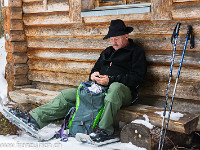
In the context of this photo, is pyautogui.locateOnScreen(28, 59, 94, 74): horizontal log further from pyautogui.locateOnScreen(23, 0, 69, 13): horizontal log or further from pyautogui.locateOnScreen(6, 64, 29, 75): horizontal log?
pyautogui.locateOnScreen(23, 0, 69, 13): horizontal log

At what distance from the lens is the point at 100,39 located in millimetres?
4930

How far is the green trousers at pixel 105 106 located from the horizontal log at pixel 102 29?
3.36 ft

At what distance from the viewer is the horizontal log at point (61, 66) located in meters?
5.30

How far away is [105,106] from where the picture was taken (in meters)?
3.68

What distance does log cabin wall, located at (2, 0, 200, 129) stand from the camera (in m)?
3.98

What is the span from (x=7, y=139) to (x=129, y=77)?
6.53ft

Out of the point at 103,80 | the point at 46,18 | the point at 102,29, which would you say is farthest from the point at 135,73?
the point at 46,18

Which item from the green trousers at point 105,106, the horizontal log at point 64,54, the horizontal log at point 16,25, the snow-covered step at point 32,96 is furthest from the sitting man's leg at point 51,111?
the horizontal log at point 16,25

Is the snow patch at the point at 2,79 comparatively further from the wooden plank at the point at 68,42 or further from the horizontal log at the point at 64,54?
the wooden plank at the point at 68,42

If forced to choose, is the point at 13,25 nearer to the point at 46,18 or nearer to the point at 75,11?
the point at 46,18

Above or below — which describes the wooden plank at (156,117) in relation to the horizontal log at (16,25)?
below

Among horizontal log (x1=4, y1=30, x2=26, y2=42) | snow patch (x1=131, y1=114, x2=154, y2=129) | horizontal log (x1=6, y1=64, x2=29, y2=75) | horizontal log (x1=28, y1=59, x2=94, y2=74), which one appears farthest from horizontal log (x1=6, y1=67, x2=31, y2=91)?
snow patch (x1=131, y1=114, x2=154, y2=129)

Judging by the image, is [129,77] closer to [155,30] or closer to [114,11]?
[155,30]

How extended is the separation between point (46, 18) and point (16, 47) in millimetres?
1011
